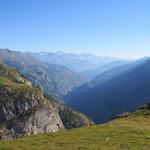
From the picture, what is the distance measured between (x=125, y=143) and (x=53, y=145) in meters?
6.35

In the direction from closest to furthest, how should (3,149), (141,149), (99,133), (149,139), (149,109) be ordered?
(141,149) < (3,149) < (149,139) < (99,133) < (149,109)

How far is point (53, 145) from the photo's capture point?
31.2m

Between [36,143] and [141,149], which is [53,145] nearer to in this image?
[36,143]

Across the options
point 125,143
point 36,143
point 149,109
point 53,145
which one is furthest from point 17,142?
point 149,109

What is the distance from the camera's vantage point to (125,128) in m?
39.3

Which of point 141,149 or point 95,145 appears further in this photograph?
point 95,145

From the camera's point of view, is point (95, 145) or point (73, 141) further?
point (73, 141)

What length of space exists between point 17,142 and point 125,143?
1081cm

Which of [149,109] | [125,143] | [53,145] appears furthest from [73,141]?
[149,109]

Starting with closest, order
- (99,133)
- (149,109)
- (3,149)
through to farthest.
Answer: (3,149) < (99,133) < (149,109)

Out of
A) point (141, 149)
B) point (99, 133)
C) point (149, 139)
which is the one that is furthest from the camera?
A: point (99, 133)

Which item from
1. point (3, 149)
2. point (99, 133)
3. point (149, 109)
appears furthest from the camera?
point (149, 109)

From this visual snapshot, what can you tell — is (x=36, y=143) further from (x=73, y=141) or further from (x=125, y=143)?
(x=125, y=143)

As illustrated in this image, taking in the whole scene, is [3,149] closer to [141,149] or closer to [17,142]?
[17,142]
